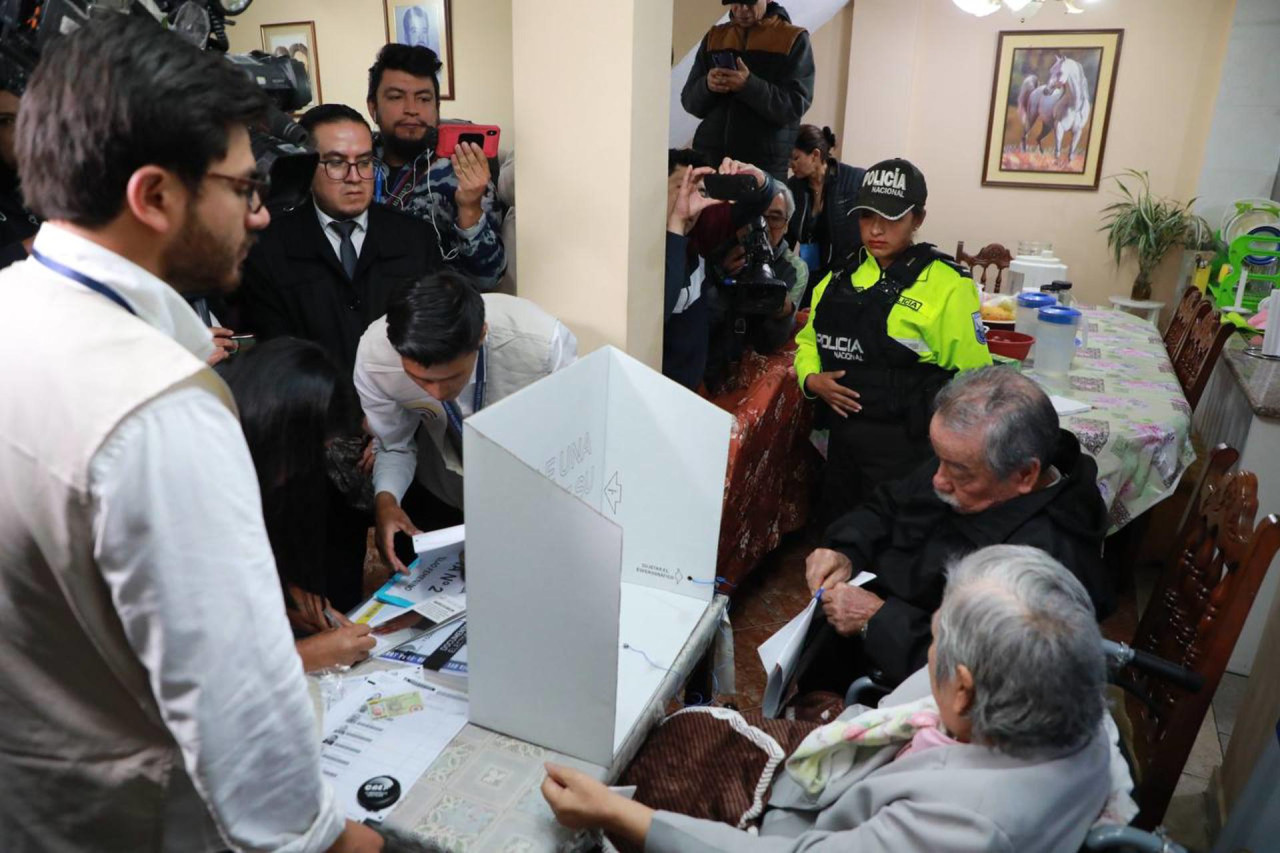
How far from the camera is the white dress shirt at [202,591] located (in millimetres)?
676

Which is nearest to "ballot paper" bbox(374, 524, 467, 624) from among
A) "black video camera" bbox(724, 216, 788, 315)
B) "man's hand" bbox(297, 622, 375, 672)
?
"man's hand" bbox(297, 622, 375, 672)

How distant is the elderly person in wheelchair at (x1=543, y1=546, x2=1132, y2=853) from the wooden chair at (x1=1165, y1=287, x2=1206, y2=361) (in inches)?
122

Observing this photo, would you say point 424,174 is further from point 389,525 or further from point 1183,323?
point 1183,323

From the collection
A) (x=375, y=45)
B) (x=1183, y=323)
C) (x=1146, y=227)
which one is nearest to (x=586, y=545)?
(x=1183, y=323)

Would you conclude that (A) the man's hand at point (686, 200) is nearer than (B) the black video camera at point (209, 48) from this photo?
No

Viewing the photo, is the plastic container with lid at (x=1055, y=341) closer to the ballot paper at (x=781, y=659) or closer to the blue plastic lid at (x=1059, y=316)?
the blue plastic lid at (x=1059, y=316)

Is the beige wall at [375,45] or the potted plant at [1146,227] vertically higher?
the beige wall at [375,45]

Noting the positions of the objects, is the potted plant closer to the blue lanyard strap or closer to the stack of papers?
the stack of papers

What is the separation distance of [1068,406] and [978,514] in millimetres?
1173

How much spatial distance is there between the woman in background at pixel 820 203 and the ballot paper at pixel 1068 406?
1.29m

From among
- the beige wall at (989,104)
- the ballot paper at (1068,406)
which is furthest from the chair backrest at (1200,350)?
the beige wall at (989,104)

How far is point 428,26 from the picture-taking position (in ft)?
14.1

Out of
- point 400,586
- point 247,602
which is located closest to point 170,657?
point 247,602

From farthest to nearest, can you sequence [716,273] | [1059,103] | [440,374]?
1. [1059,103]
2. [716,273]
3. [440,374]
